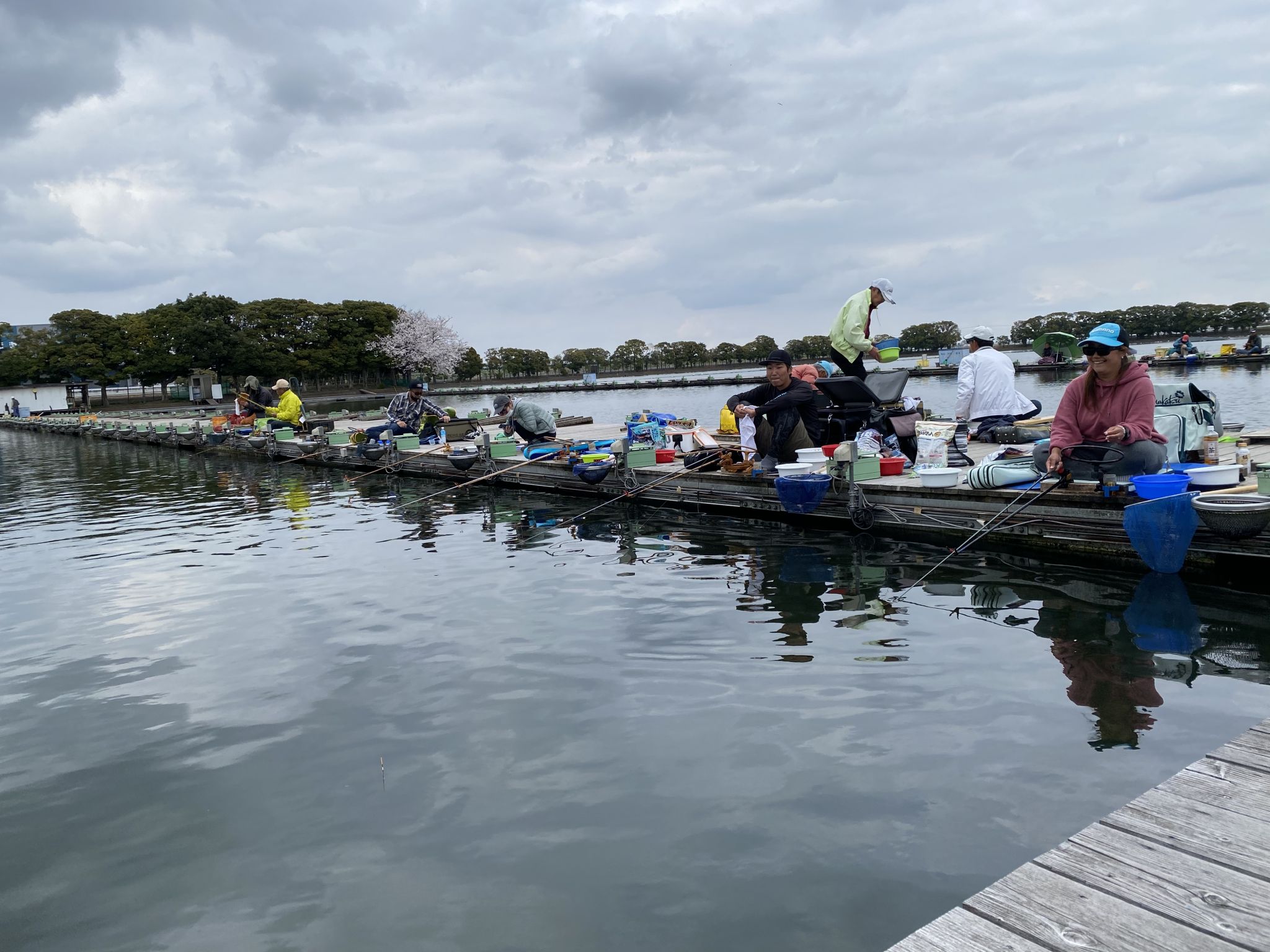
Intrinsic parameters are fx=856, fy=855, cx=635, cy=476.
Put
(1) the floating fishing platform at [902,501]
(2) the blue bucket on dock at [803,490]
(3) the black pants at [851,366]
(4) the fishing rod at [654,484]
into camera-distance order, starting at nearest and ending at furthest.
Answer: (1) the floating fishing platform at [902,501]
(2) the blue bucket on dock at [803,490]
(3) the black pants at [851,366]
(4) the fishing rod at [654,484]

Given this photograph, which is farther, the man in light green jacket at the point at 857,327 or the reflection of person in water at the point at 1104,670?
the man in light green jacket at the point at 857,327

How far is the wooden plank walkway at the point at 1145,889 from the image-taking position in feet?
8.02

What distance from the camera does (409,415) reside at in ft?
68.9

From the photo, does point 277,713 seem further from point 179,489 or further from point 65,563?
point 179,489

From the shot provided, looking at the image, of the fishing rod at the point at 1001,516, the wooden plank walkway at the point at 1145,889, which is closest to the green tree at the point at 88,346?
the fishing rod at the point at 1001,516

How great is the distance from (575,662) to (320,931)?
10.3 feet

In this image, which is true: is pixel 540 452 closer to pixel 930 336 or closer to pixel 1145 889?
pixel 1145 889

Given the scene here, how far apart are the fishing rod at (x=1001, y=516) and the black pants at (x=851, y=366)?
3230 millimetres

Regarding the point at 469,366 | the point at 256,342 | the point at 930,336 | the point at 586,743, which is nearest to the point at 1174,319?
the point at 930,336

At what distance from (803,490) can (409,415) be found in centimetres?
1337

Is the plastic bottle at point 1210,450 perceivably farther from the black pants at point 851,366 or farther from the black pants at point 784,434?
the black pants at point 784,434

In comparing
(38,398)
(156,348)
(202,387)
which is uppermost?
(156,348)

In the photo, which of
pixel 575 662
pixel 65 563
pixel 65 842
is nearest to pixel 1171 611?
pixel 575 662

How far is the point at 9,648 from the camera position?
7949 mm
